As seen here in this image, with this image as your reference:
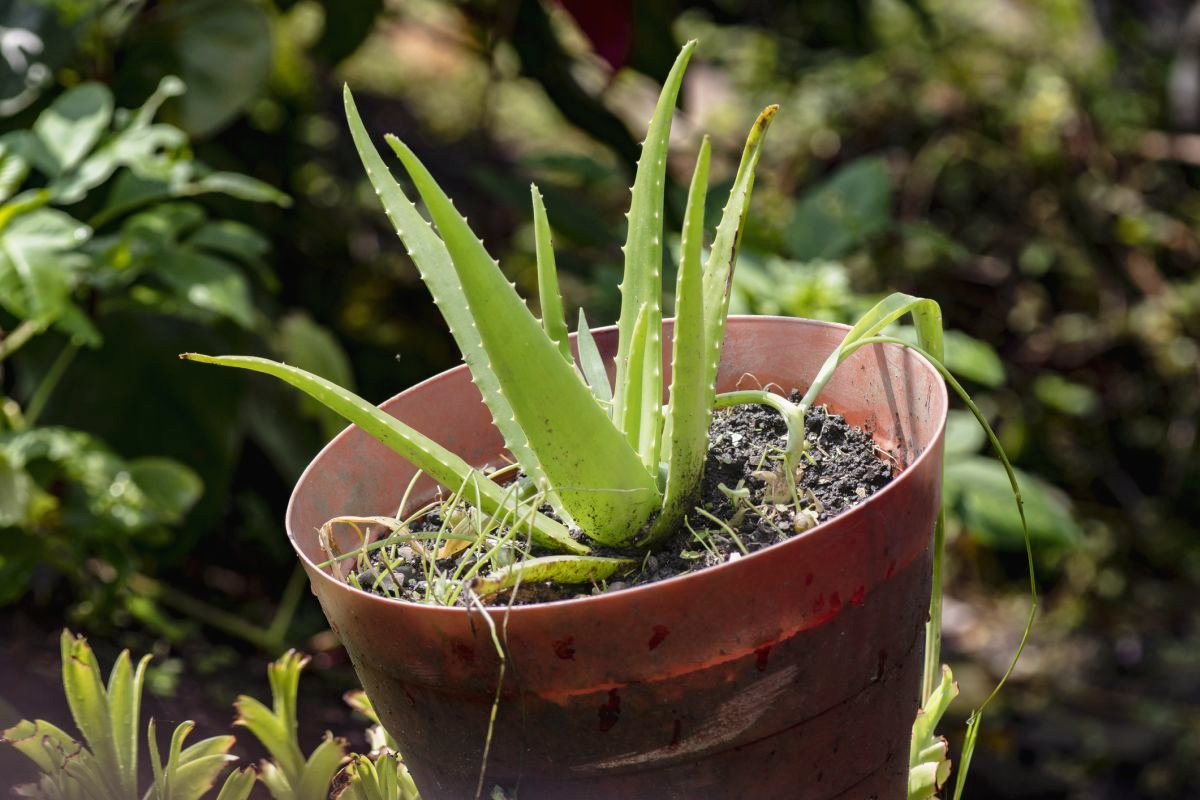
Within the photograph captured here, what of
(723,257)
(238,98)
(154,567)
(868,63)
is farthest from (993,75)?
(723,257)

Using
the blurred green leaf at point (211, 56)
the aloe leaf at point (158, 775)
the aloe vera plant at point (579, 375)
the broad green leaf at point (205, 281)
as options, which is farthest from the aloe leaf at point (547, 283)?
the blurred green leaf at point (211, 56)

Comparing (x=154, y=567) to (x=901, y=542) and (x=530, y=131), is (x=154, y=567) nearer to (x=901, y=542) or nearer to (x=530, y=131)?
(x=901, y=542)

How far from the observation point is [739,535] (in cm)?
64

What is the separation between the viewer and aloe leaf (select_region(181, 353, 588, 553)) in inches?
24.4

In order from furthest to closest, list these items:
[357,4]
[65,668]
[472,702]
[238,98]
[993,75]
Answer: [993,75] → [357,4] → [238,98] → [65,668] → [472,702]

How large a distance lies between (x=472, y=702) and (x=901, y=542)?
224 mm

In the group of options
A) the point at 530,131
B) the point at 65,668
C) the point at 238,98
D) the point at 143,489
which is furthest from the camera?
the point at 530,131

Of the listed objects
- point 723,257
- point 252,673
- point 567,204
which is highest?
point 723,257

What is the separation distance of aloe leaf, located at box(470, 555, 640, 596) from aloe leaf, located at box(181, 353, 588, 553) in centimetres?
3

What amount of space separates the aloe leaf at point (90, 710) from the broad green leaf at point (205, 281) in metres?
0.54

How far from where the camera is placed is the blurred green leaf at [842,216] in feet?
4.80

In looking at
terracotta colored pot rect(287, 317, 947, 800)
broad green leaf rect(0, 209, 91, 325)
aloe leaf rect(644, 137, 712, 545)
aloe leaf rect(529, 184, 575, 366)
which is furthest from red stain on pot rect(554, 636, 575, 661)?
broad green leaf rect(0, 209, 91, 325)

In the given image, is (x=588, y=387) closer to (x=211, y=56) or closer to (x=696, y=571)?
(x=696, y=571)

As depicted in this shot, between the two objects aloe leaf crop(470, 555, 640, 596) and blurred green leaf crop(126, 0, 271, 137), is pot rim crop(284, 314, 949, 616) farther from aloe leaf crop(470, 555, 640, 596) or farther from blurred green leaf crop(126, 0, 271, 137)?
blurred green leaf crop(126, 0, 271, 137)
